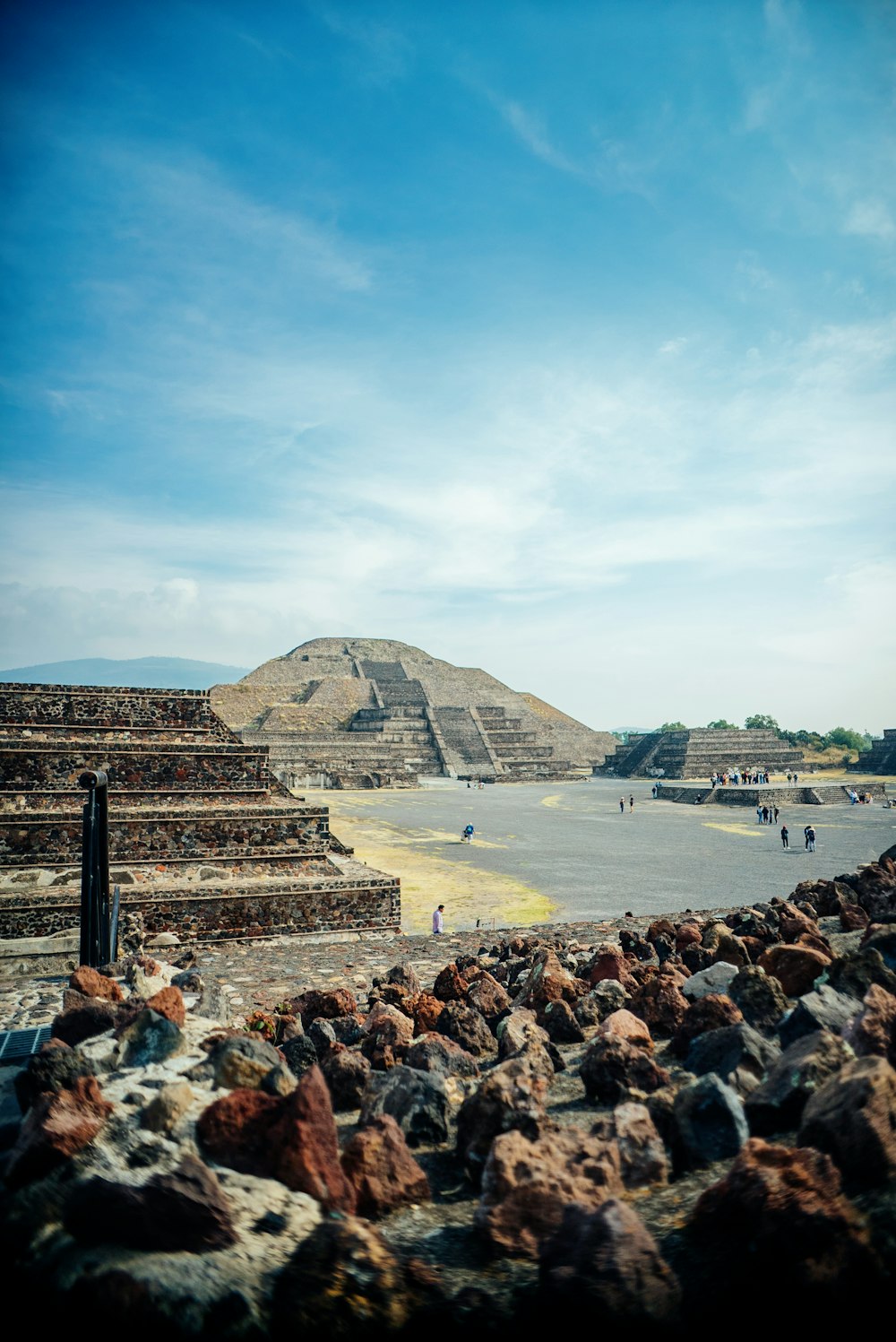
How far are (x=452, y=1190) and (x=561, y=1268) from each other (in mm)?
796

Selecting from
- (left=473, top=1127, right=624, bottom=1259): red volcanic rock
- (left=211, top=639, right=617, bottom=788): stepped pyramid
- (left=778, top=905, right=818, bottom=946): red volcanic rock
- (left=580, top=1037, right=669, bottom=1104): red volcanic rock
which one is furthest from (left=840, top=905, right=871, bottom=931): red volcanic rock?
(left=211, top=639, right=617, bottom=788): stepped pyramid

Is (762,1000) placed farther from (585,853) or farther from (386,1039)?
(585,853)

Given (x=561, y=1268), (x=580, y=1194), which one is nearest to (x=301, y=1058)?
(x=580, y=1194)

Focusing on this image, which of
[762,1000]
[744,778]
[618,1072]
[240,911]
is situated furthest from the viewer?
[744,778]

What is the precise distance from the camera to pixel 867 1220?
1625mm

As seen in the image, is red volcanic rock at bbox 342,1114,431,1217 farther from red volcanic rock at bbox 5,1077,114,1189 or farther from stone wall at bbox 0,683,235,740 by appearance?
stone wall at bbox 0,683,235,740

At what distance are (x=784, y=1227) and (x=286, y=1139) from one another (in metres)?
1.16

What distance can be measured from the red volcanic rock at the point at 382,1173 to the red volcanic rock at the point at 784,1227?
772 millimetres

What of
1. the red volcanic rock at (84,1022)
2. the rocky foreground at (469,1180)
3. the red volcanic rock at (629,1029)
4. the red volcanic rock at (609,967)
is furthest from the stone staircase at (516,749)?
the rocky foreground at (469,1180)

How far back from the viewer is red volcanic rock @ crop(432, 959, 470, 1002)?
4.78 metres

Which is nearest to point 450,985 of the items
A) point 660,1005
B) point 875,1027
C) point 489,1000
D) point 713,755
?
point 489,1000

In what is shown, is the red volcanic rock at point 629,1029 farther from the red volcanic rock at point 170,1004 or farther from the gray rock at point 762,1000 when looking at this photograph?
the red volcanic rock at point 170,1004

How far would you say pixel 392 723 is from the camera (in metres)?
51.0

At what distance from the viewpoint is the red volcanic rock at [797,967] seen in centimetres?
357
